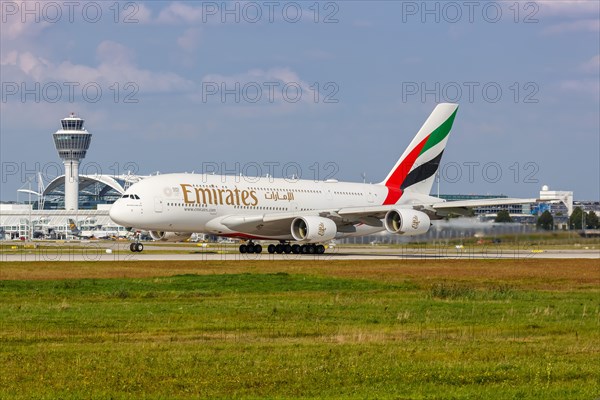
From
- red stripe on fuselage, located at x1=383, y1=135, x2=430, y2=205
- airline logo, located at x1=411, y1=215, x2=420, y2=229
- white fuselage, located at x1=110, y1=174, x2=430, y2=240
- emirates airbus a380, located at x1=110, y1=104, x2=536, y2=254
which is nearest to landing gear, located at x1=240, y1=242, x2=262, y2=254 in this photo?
emirates airbus a380, located at x1=110, y1=104, x2=536, y2=254

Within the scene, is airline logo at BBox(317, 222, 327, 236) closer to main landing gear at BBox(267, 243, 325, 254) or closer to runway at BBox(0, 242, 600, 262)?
runway at BBox(0, 242, 600, 262)

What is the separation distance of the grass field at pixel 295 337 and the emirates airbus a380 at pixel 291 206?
17.3 metres

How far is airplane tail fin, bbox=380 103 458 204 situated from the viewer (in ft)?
233

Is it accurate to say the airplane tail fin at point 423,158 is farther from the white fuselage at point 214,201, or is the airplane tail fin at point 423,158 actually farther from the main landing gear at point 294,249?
the main landing gear at point 294,249

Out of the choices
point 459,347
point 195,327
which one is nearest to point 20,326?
point 195,327

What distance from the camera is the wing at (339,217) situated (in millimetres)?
60875

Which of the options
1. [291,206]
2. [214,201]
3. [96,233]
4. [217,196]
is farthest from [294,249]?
[96,233]

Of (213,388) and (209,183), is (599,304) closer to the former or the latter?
(213,388)

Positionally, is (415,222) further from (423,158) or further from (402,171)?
(423,158)

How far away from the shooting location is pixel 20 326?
23.5 metres

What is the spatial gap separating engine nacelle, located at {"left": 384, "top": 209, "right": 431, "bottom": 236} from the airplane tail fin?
31.3 feet

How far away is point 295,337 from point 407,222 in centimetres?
3817

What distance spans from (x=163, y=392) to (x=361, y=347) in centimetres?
591

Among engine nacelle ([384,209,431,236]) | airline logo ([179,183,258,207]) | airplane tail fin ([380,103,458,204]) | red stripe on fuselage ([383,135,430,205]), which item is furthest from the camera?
airplane tail fin ([380,103,458,204])
